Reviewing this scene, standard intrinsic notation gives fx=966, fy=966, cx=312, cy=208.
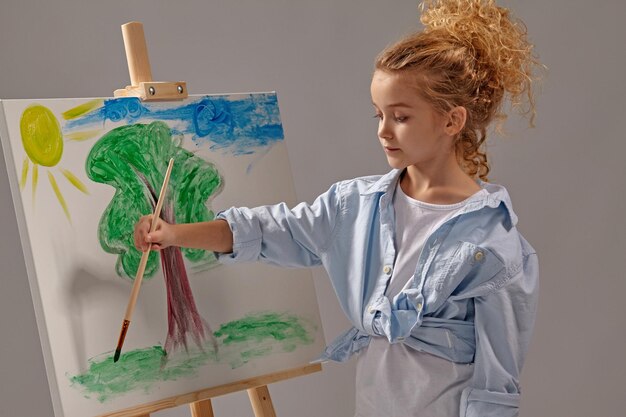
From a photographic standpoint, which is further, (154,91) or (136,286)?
(154,91)

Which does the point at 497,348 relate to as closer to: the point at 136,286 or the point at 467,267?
the point at 467,267

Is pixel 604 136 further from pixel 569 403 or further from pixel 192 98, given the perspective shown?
pixel 192 98

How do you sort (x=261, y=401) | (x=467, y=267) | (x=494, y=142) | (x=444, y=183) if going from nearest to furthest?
1. (x=467, y=267)
2. (x=444, y=183)
3. (x=261, y=401)
4. (x=494, y=142)

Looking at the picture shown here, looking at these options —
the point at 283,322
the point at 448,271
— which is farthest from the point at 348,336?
the point at 448,271

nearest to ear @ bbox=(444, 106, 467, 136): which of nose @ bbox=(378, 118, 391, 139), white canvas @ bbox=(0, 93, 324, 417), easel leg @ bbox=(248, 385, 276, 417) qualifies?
nose @ bbox=(378, 118, 391, 139)

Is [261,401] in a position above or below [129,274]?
below

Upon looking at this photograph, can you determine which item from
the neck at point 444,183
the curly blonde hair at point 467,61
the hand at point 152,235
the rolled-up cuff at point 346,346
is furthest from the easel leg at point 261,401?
the curly blonde hair at point 467,61

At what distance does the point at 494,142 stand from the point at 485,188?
1071mm

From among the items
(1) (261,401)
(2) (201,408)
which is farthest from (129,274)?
(1) (261,401)

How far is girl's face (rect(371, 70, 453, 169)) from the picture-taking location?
2.05m

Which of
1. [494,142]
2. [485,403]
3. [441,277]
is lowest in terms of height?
[485,403]

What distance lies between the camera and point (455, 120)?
209 cm

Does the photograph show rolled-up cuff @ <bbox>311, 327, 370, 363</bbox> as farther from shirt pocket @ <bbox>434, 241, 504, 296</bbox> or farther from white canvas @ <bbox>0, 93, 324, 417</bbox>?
shirt pocket @ <bbox>434, 241, 504, 296</bbox>

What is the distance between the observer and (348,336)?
2229 mm
